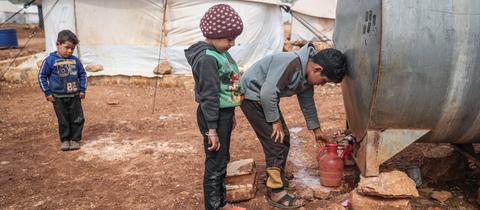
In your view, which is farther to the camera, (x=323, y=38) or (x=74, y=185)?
(x=323, y=38)

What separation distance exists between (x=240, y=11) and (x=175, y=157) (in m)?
6.77

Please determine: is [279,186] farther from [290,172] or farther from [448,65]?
[448,65]

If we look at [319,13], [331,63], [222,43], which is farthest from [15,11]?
[331,63]

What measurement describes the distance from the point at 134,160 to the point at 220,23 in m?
2.53

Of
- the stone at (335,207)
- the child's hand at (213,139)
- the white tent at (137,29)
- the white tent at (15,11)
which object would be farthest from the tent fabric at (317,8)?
the white tent at (15,11)

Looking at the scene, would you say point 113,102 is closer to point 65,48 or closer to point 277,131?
point 65,48

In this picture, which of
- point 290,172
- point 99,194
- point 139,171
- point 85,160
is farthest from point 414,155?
point 85,160

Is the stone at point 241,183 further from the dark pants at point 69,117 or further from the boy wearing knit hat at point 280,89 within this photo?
the dark pants at point 69,117

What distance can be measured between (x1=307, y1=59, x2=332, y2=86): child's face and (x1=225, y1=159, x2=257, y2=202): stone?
38.3 inches

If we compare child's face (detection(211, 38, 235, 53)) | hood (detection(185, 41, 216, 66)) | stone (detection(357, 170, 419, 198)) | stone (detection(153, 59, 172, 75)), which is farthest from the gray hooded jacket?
stone (detection(153, 59, 172, 75))

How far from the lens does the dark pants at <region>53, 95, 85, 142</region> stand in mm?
5137

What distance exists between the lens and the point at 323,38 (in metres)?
14.8

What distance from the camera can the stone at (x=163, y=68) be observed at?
10.2m

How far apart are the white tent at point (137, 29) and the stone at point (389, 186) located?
7.74m
